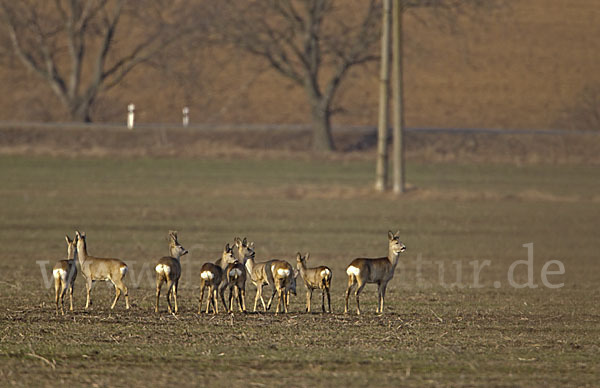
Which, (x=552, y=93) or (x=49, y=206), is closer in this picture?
(x=49, y=206)

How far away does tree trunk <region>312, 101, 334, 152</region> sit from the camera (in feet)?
182

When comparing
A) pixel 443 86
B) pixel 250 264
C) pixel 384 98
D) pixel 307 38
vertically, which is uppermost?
pixel 443 86

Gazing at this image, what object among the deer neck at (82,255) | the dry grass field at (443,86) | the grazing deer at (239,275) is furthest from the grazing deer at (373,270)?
the dry grass field at (443,86)

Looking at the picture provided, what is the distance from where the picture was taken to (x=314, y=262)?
71.8 feet

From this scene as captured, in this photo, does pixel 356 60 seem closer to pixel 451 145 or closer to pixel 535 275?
pixel 451 145

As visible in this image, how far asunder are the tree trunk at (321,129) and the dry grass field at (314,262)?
19.2 ft

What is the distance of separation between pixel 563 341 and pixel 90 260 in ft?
18.7

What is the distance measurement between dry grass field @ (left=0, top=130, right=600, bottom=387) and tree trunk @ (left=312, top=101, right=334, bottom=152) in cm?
586

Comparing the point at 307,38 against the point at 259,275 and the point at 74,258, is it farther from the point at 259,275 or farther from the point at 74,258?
the point at 74,258

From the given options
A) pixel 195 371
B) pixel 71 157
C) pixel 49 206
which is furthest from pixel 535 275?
pixel 71 157

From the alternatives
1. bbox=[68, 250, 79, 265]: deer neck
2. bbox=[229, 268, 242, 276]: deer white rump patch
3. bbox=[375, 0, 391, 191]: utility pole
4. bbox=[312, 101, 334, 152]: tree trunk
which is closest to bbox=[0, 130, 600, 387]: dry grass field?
bbox=[229, 268, 242, 276]: deer white rump patch

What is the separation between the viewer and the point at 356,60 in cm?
5559

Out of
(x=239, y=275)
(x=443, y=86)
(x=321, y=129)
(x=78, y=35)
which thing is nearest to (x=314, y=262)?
(x=239, y=275)

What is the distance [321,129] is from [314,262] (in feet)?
111
